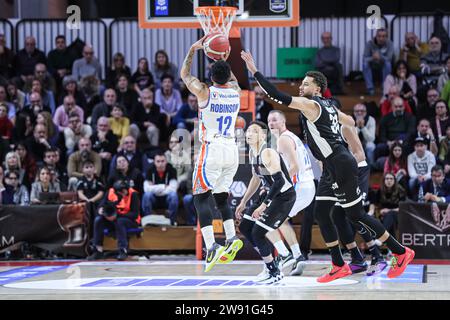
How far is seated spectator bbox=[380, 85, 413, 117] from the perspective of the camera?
16.5m

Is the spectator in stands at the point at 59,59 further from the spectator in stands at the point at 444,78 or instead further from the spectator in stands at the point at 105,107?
the spectator in stands at the point at 444,78

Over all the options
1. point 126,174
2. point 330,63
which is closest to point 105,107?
point 126,174

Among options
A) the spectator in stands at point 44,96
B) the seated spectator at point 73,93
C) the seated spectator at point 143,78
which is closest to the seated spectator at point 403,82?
the seated spectator at point 143,78

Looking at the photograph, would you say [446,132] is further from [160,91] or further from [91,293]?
[91,293]

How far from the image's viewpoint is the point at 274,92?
9.23 metres

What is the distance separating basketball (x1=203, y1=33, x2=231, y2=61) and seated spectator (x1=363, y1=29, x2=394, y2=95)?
841 cm

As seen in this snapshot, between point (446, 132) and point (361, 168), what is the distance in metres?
4.77

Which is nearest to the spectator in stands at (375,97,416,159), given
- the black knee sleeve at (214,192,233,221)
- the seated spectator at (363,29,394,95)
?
the seated spectator at (363,29,394,95)

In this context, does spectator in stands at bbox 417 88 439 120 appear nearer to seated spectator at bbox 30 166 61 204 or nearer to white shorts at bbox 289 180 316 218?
white shorts at bbox 289 180 316 218

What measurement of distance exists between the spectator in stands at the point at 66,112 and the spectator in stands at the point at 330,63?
458cm

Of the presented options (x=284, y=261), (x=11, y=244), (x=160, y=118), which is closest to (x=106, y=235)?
(x=11, y=244)

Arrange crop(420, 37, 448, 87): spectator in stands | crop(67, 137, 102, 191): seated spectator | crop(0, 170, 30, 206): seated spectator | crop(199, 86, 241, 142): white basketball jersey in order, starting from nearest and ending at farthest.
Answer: crop(199, 86, 241, 142): white basketball jersey
crop(0, 170, 30, 206): seated spectator
crop(67, 137, 102, 191): seated spectator
crop(420, 37, 448, 87): spectator in stands

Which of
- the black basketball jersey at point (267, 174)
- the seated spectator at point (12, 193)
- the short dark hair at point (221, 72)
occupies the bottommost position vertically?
the seated spectator at point (12, 193)

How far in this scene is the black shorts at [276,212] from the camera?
33.8ft
